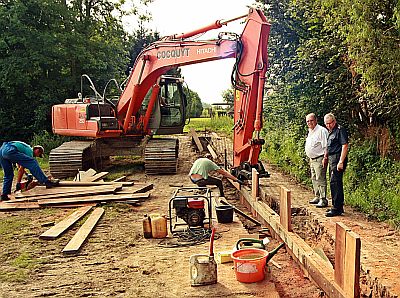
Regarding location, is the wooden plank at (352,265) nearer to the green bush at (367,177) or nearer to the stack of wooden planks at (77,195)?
the green bush at (367,177)

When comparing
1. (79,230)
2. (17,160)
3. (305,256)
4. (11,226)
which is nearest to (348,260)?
(305,256)

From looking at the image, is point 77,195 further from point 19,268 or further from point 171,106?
point 171,106

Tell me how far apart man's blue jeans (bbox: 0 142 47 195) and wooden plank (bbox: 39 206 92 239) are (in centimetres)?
179

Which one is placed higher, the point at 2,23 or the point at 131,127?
the point at 2,23

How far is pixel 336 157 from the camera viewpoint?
7535 millimetres

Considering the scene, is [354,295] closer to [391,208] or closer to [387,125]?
[391,208]

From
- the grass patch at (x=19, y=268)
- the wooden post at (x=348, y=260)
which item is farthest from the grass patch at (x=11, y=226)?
the wooden post at (x=348, y=260)

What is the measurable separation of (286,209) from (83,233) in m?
3.11

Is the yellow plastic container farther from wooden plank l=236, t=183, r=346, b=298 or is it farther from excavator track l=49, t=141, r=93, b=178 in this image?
excavator track l=49, t=141, r=93, b=178

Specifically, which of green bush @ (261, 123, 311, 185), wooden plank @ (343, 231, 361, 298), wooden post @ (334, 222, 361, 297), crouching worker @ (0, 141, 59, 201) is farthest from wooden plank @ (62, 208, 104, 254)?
green bush @ (261, 123, 311, 185)

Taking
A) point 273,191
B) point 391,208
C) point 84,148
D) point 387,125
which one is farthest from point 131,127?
point 391,208

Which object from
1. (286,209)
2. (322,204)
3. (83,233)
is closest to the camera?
(286,209)

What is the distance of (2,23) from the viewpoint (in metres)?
18.4

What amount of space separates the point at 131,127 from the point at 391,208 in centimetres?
770
